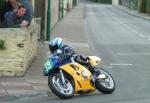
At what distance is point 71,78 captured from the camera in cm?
1177

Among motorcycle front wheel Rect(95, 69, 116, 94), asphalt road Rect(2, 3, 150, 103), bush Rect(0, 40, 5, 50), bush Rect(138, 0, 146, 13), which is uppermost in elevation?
bush Rect(0, 40, 5, 50)

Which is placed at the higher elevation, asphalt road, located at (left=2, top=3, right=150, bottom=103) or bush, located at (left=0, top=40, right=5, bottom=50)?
bush, located at (left=0, top=40, right=5, bottom=50)

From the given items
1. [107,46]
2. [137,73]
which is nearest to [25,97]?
[137,73]

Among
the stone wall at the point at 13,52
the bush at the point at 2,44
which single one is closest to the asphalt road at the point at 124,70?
the stone wall at the point at 13,52

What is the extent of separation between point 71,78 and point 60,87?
332mm

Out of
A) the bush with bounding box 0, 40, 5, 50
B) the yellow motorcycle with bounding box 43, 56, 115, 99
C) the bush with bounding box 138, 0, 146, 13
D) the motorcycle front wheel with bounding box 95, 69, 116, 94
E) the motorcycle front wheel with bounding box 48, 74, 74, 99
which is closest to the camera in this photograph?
the motorcycle front wheel with bounding box 48, 74, 74, 99

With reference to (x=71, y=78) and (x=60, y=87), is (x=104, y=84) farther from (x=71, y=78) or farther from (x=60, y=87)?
(x=60, y=87)

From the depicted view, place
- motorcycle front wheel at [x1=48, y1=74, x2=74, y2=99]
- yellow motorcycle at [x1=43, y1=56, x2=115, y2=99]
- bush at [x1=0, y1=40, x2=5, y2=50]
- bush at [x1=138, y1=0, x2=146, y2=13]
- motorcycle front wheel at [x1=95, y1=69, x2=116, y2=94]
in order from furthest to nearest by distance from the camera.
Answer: bush at [x1=138, y1=0, x2=146, y2=13], bush at [x1=0, y1=40, x2=5, y2=50], motorcycle front wheel at [x1=95, y1=69, x2=116, y2=94], yellow motorcycle at [x1=43, y1=56, x2=115, y2=99], motorcycle front wheel at [x1=48, y1=74, x2=74, y2=99]

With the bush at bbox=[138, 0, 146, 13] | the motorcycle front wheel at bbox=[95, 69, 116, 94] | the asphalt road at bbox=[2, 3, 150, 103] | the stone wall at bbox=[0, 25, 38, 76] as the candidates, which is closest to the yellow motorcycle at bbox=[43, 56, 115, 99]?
the motorcycle front wheel at bbox=[95, 69, 116, 94]

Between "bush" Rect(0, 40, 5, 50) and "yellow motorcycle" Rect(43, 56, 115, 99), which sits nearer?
"yellow motorcycle" Rect(43, 56, 115, 99)

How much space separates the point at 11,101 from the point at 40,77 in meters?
2.86

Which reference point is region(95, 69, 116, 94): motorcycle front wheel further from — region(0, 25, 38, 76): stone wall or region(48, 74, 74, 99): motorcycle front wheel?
region(0, 25, 38, 76): stone wall

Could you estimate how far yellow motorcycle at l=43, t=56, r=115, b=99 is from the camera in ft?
38.0

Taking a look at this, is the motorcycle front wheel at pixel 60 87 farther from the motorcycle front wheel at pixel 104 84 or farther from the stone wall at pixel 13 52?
the stone wall at pixel 13 52
